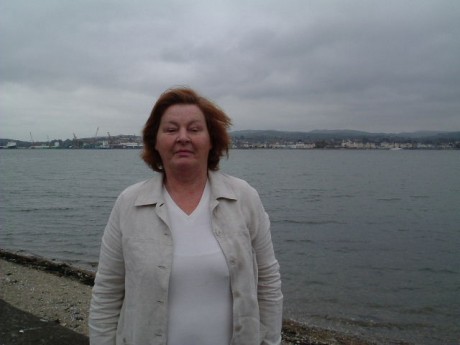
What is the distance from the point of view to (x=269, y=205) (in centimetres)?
2912

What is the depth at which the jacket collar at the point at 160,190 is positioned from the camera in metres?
2.27

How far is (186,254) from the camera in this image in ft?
7.13

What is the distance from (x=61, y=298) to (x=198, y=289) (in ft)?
24.3

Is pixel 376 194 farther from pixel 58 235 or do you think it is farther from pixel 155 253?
pixel 155 253

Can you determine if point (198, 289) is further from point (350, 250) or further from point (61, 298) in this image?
point (350, 250)

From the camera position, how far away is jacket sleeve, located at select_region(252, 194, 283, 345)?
2.40 metres

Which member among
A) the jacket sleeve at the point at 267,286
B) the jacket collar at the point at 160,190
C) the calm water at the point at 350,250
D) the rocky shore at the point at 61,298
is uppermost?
the jacket collar at the point at 160,190

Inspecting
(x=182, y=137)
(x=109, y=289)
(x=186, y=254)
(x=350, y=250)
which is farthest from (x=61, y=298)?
(x=350, y=250)

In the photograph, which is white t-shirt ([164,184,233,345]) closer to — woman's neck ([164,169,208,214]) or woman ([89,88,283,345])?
woman ([89,88,283,345])

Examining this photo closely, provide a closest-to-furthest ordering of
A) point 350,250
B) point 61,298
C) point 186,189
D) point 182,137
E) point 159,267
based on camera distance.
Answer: point 159,267 < point 182,137 < point 186,189 < point 61,298 < point 350,250

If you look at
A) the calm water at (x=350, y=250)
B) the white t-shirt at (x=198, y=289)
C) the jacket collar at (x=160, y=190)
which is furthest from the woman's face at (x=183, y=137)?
the calm water at (x=350, y=250)

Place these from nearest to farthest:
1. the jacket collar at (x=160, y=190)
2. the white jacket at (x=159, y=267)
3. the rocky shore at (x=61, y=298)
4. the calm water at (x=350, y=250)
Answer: the white jacket at (x=159, y=267) → the jacket collar at (x=160, y=190) → the rocky shore at (x=61, y=298) → the calm water at (x=350, y=250)

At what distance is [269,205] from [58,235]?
15.5m

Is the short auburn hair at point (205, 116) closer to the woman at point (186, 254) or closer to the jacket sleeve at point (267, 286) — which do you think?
the woman at point (186, 254)
